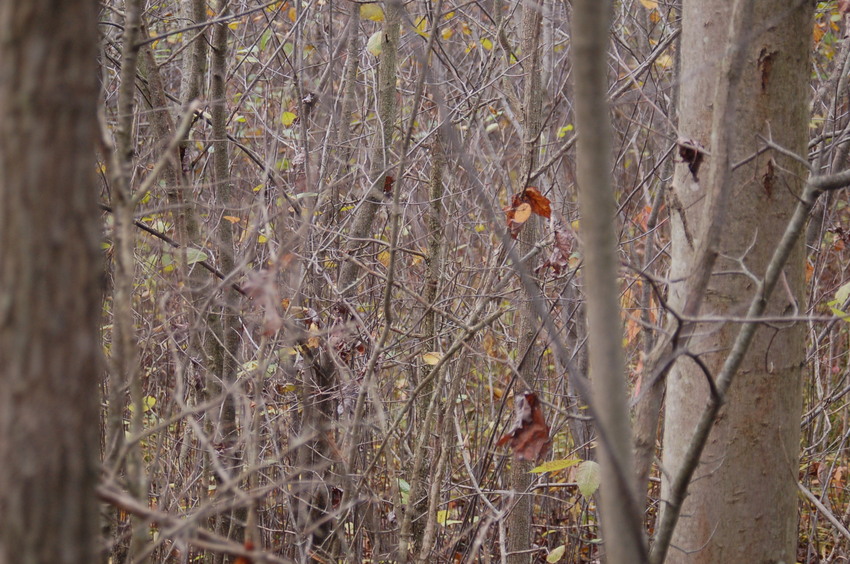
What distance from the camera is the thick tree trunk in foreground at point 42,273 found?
833 mm

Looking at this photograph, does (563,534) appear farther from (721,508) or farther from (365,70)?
(365,70)

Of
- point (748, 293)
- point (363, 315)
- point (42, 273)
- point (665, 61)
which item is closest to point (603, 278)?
point (42, 273)

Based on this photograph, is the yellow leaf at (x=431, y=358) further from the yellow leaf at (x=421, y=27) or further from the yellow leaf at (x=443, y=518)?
the yellow leaf at (x=421, y=27)

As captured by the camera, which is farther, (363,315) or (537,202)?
(363,315)

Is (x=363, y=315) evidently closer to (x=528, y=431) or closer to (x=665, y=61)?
(x=528, y=431)

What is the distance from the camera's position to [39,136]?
837mm

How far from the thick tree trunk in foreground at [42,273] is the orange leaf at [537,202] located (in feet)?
6.22

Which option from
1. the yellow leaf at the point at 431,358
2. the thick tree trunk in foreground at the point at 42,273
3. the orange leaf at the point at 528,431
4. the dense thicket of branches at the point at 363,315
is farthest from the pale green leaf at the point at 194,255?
the thick tree trunk in foreground at the point at 42,273

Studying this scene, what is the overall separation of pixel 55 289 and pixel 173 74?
7.07 meters

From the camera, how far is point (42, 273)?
33.3 inches

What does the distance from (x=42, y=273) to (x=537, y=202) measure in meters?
1.98

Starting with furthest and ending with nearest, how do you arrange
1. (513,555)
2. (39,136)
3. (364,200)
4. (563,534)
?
(563,534) → (364,200) → (513,555) → (39,136)

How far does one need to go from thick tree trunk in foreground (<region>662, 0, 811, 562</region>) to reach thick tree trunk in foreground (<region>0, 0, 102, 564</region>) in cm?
137

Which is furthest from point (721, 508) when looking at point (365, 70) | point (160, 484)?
point (365, 70)
